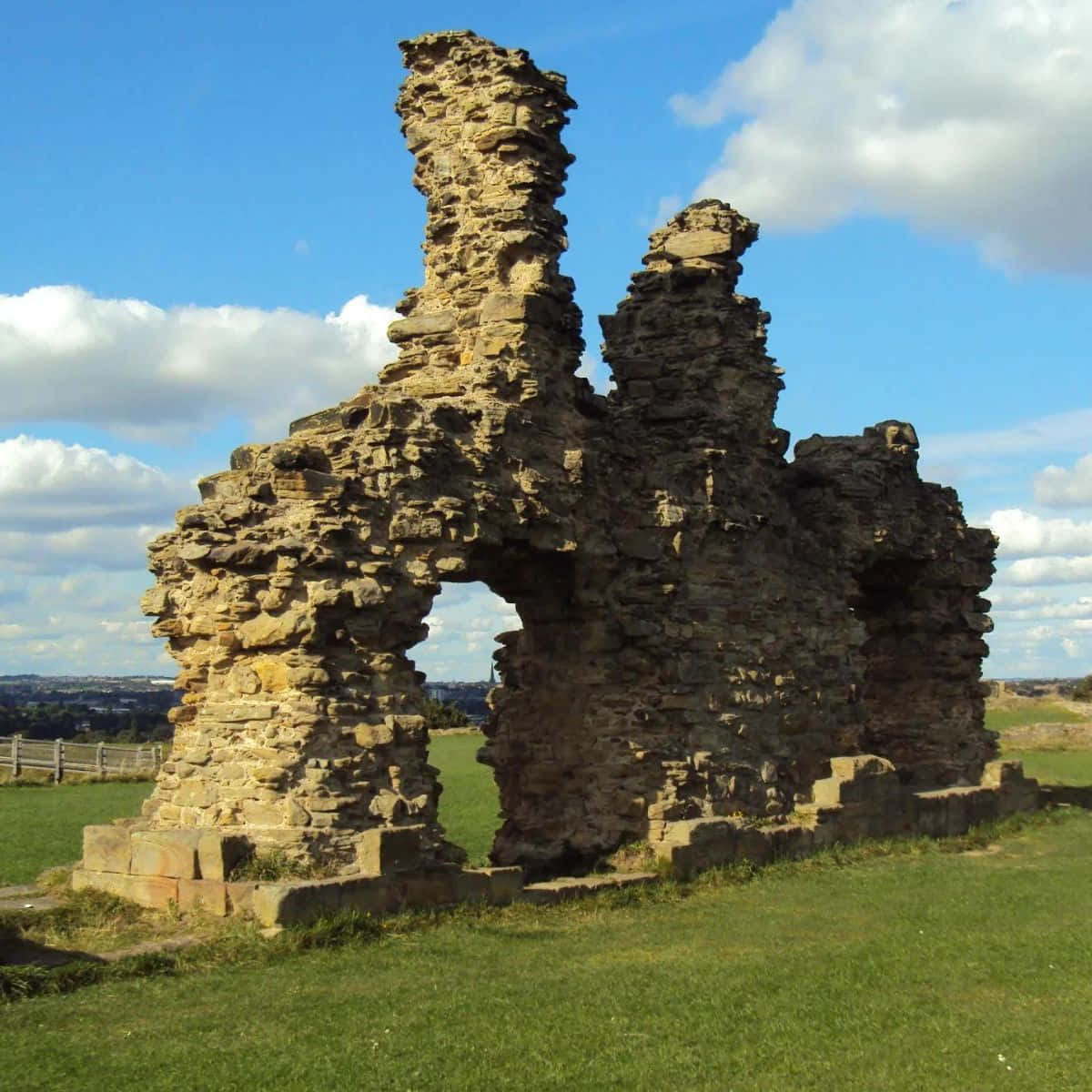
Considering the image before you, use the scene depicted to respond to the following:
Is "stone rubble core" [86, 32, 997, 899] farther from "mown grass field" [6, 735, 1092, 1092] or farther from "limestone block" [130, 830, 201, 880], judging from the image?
"mown grass field" [6, 735, 1092, 1092]

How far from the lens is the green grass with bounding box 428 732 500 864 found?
19.1 metres

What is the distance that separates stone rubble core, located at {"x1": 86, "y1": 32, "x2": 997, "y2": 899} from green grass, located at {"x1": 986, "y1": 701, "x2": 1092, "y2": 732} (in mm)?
23370

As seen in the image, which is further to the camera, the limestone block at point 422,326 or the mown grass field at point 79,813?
the mown grass field at point 79,813

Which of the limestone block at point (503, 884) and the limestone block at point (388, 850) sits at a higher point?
the limestone block at point (388, 850)

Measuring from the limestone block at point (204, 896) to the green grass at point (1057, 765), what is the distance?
19.0 meters

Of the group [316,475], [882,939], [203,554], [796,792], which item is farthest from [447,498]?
[796,792]

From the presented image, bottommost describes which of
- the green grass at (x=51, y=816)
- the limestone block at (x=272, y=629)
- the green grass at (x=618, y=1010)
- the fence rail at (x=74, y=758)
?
the green grass at (x=618, y=1010)

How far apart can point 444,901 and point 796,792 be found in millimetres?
Answer: 6606

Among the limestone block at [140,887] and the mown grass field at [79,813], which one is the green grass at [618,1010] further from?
the mown grass field at [79,813]

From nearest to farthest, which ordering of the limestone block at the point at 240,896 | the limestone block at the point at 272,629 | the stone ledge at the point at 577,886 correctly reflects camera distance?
1. the limestone block at the point at 240,896
2. the limestone block at the point at 272,629
3. the stone ledge at the point at 577,886

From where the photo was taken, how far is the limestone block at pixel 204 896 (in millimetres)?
11328

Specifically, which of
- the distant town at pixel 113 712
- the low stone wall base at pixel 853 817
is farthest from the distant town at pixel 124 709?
the low stone wall base at pixel 853 817

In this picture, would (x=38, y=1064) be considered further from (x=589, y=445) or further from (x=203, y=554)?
(x=589, y=445)

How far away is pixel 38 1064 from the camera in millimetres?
7988
